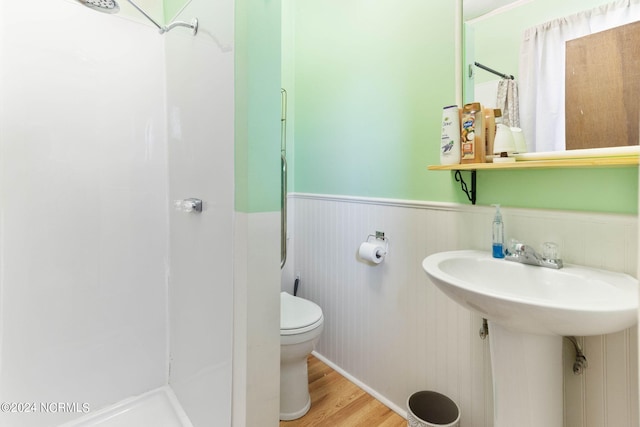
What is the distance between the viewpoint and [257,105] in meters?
1.01

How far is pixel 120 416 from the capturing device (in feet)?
4.91

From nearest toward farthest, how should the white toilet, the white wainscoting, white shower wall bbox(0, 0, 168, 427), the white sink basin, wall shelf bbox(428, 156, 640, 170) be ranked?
the white sink basin, wall shelf bbox(428, 156, 640, 170), the white wainscoting, white shower wall bbox(0, 0, 168, 427), the white toilet

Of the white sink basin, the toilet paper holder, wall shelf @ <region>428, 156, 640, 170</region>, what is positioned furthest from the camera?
the toilet paper holder

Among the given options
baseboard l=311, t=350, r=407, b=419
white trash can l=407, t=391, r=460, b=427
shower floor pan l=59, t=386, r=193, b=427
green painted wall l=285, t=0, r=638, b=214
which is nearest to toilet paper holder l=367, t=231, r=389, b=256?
green painted wall l=285, t=0, r=638, b=214

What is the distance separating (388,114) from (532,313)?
1112 mm

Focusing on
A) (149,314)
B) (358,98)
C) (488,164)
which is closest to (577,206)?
(488,164)

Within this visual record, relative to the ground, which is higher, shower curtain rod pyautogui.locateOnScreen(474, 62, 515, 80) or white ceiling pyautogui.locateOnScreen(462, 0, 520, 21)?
white ceiling pyautogui.locateOnScreen(462, 0, 520, 21)

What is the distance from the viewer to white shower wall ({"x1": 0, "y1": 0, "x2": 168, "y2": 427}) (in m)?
1.28

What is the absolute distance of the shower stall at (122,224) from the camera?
1131 mm

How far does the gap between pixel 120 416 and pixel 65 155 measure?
1.25 meters

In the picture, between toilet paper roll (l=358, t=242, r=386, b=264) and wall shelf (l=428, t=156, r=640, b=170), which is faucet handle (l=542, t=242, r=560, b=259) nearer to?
wall shelf (l=428, t=156, r=640, b=170)
